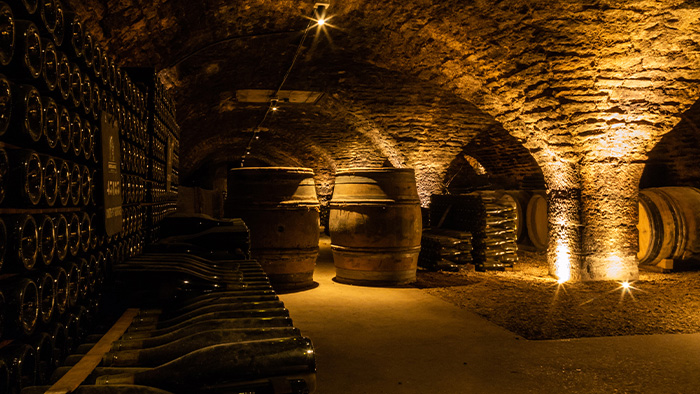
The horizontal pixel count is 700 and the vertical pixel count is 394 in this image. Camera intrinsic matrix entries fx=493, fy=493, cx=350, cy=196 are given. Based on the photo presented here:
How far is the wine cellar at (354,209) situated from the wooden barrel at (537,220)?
4cm

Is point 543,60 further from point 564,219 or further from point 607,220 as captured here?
point 607,220

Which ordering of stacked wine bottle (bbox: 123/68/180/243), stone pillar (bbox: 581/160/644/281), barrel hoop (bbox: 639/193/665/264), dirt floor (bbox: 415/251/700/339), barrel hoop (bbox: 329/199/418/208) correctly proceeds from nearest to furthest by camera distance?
stacked wine bottle (bbox: 123/68/180/243)
dirt floor (bbox: 415/251/700/339)
barrel hoop (bbox: 329/199/418/208)
stone pillar (bbox: 581/160/644/281)
barrel hoop (bbox: 639/193/665/264)

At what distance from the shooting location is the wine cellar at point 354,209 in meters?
1.39

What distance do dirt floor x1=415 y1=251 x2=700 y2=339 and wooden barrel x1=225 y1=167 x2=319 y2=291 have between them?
5.13ft

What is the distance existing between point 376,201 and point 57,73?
4.28 meters

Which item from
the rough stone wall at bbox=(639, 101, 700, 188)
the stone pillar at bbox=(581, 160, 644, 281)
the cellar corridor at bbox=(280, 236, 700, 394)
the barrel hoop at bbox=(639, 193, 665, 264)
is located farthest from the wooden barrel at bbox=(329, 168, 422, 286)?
the rough stone wall at bbox=(639, 101, 700, 188)

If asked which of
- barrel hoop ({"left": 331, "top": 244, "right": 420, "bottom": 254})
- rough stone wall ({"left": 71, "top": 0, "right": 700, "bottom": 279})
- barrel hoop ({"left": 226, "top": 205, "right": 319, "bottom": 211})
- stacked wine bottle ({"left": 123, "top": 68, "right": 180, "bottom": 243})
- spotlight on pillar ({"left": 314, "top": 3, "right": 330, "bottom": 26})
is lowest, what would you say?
barrel hoop ({"left": 331, "top": 244, "right": 420, "bottom": 254})

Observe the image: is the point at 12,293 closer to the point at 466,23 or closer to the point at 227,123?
the point at 466,23

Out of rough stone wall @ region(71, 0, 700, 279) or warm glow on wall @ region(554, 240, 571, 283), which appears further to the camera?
warm glow on wall @ region(554, 240, 571, 283)

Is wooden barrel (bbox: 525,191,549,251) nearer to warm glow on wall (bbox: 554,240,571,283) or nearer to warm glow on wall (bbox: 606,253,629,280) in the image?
warm glow on wall (bbox: 554,240,571,283)

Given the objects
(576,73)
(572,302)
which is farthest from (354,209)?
(576,73)

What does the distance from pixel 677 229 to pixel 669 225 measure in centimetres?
11

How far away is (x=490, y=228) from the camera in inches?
290

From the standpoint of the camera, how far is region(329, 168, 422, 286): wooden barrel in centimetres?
561
